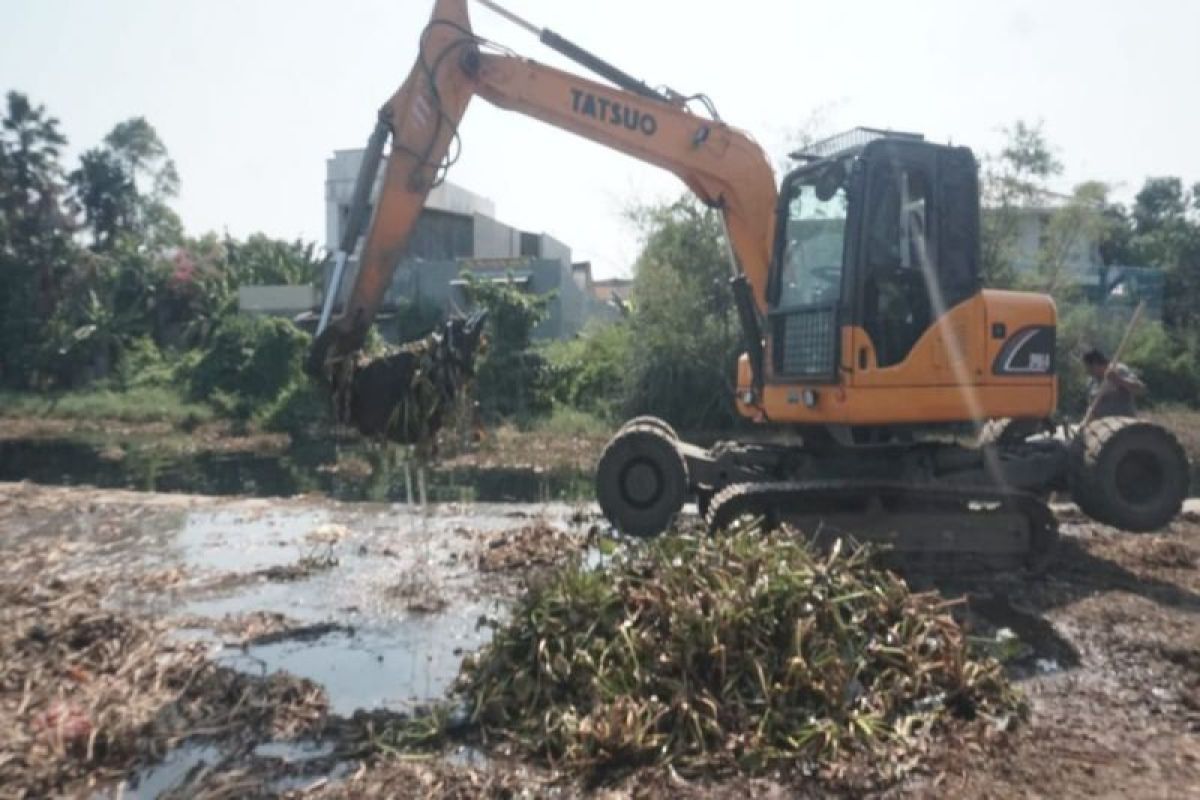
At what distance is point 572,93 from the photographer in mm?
8570

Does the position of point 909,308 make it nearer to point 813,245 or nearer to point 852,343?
point 852,343

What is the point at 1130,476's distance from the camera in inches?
312

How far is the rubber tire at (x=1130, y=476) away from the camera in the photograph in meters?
7.78

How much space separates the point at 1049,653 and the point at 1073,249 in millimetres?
26919

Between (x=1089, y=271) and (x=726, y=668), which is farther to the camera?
(x=1089, y=271)

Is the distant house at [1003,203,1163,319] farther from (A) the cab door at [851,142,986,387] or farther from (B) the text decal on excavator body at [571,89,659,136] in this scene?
(A) the cab door at [851,142,986,387]

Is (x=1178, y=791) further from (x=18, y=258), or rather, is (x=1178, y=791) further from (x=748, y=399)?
(x=18, y=258)

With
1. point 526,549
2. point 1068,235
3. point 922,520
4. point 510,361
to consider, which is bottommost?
point 526,549

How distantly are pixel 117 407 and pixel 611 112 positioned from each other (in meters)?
24.3

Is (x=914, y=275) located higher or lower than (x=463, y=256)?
lower

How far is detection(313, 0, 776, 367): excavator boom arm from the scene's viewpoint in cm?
769

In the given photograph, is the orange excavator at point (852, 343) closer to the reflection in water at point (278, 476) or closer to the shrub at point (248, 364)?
the reflection in water at point (278, 476)

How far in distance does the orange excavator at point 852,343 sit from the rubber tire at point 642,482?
14 millimetres

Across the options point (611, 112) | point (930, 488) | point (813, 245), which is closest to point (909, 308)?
point (813, 245)
